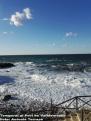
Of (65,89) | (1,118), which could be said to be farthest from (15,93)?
(1,118)

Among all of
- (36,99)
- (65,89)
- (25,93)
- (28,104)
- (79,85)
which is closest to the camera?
(28,104)

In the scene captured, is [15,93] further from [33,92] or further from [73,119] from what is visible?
[73,119]

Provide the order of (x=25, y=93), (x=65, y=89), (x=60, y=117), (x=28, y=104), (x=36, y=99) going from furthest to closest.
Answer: (x=65, y=89) < (x=25, y=93) < (x=36, y=99) < (x=28, y=104) < (x=60, y=117)

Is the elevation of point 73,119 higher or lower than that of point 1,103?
higher

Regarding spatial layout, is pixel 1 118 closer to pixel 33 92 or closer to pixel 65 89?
pixel 33 92

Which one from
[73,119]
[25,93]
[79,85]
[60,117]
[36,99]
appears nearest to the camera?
[73,119]

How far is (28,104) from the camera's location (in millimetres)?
23609

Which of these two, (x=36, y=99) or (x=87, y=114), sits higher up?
(x=87, y=114)

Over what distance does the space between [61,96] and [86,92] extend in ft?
13.4

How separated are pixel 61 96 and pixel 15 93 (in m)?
5.97

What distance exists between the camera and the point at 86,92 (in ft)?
97.8

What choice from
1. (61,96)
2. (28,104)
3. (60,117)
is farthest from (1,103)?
(60,117)

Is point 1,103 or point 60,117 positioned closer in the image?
point 60,117

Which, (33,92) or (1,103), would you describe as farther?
(33,92)
